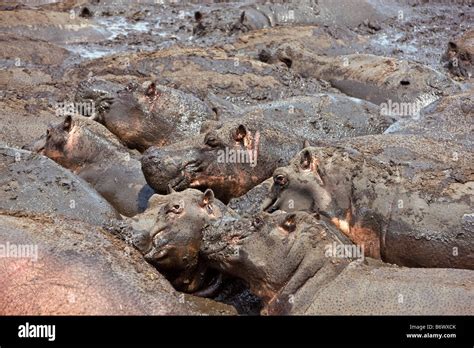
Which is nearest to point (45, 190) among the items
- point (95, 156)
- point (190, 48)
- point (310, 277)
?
point (95, 156)

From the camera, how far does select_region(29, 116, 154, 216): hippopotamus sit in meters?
6.48

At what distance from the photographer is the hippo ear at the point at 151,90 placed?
7125 mm

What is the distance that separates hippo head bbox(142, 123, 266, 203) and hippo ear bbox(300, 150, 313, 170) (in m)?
0.70

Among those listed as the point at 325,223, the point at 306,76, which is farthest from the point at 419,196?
the point at 306,76

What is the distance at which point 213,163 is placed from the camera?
19.9 feet

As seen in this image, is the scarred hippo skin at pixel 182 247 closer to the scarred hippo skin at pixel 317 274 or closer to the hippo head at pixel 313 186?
the scarred hippo skin at pixel 317 274

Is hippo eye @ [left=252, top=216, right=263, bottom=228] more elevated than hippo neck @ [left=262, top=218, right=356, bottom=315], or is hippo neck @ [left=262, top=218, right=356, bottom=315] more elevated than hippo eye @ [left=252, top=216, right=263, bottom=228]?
hippo eye @ [left=252, top=216, right=263, bottom=228]

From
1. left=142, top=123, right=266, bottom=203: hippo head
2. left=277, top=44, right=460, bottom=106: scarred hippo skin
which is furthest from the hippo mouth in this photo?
left=277, top=44, right=460, bottom=106: scarred hippo skin

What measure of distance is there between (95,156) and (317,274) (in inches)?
113

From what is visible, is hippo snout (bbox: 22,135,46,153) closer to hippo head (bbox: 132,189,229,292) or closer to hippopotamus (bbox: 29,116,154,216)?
hippopotamus (bbox: 29,116,154,216)

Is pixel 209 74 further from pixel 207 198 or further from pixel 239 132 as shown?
pixel 207 198

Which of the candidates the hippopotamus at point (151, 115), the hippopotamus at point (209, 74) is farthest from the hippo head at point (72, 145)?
the hippopotamus at point (209, 74)

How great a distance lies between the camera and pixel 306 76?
9156 millimetres
